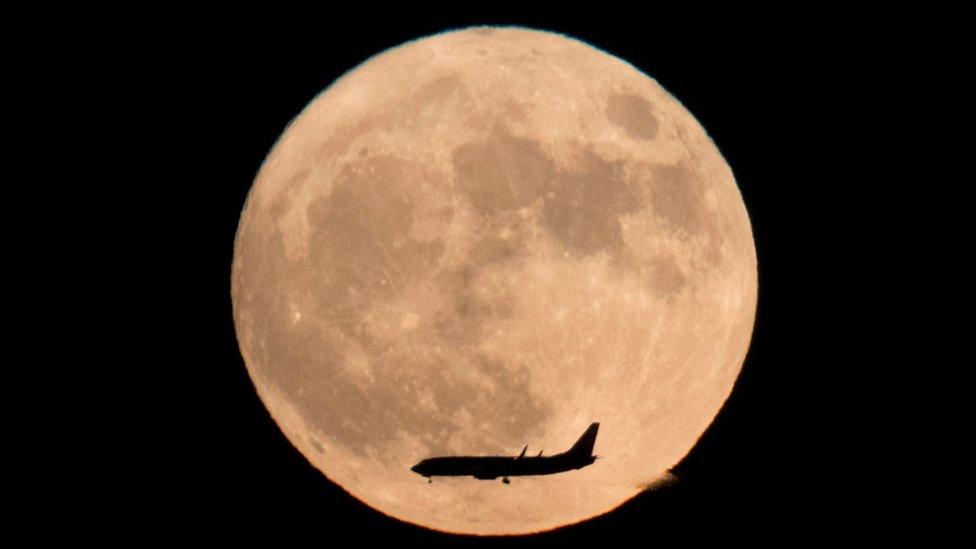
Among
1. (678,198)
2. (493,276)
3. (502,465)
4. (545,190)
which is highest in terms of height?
(545,190)

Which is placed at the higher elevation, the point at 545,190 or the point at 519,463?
the point at 545,190

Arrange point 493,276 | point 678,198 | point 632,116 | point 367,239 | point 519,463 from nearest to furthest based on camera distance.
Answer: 1. point 493,276
2. point 367,239
3. point 519,463
4. point 678,198
5. point 632,116

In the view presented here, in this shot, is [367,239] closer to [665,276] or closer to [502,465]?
[502,465]

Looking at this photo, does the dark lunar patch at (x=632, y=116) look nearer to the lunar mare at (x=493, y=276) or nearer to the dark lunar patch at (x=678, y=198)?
the lunar mare at (x=493, y=276)

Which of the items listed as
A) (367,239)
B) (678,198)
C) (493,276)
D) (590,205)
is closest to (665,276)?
(678,198)

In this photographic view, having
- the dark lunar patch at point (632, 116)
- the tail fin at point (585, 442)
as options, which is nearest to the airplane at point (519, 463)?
the tail fin at point (585, 442)

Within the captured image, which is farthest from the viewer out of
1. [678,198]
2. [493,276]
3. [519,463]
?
[678,198]

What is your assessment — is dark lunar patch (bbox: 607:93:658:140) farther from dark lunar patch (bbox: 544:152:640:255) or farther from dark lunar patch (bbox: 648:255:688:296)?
dark lunar patch (bbox: 648:255:688:296)
